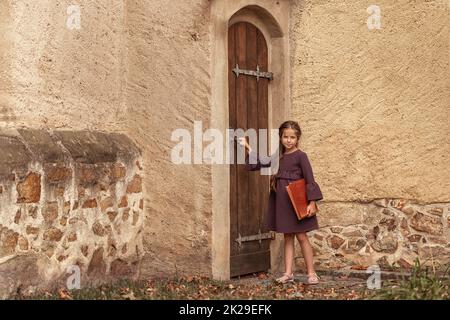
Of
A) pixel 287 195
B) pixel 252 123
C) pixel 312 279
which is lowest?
pixel 312 279

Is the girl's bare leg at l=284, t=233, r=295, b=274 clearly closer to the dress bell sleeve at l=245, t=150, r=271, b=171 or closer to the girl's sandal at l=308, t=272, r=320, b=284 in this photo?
the girl's sandal at l=308, t=272, r=320, b=284

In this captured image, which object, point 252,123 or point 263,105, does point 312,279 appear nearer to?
point 252,123

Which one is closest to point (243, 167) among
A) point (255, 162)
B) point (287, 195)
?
point (255, 162)

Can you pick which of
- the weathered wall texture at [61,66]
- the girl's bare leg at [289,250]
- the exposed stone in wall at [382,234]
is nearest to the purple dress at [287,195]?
the girl's bare leg at [289,250]

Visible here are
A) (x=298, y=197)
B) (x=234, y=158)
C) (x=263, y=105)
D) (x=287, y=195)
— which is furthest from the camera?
(x=263, y=105)

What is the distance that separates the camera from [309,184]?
620cm

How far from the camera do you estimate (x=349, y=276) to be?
6.89m

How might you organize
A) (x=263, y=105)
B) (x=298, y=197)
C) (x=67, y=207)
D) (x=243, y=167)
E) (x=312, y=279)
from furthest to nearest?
(x=263, y=105)
(x=243, y=167)
(x=312, y=279)
(x=298, y=197)
(x=67, y=207)

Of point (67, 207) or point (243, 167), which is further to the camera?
point (243, 167)

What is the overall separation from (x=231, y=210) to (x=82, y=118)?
167 cm

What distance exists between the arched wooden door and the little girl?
61cm

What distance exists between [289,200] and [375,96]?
151 cm

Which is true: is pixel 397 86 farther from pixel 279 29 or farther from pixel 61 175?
pixel 61 175

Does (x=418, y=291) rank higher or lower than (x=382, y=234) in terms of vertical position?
lower
